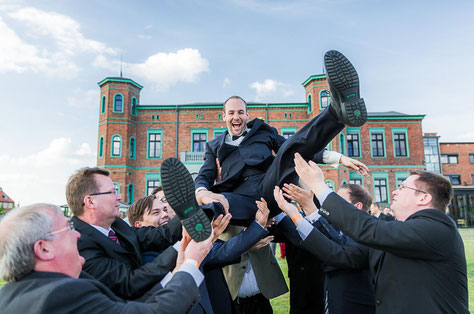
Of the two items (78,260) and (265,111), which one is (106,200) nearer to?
(78,260)

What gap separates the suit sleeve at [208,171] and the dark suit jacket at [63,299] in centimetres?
225

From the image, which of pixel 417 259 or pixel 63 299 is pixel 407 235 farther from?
pixel 63 299

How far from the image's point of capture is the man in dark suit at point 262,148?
274 centimetres

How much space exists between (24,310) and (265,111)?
94.0 ft

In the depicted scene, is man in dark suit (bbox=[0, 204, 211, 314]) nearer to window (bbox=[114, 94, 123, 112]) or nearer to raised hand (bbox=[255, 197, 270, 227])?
raised hand (bbox=[255, 197, 270, 227])

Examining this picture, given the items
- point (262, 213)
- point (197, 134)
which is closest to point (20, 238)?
point (262, 213)

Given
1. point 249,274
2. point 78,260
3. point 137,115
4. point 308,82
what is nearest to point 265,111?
point 308,82

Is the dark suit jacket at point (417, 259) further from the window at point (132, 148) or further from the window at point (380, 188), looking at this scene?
the window at point (380, 188)

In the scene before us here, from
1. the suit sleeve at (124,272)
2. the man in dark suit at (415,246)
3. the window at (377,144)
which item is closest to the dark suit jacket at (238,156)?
the man in dark suit at (415,246)

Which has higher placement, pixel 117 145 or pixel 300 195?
pixel 117 145

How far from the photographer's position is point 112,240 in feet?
9.04

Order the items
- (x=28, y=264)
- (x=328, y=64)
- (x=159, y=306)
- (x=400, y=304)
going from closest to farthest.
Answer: (x=28, y=264)
(x=159, y=306)
(x=400, y=304)
(x=328, y=64)

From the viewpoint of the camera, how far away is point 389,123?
30328 millimetres

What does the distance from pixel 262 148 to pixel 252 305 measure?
1.73m
